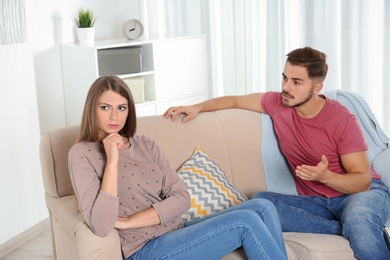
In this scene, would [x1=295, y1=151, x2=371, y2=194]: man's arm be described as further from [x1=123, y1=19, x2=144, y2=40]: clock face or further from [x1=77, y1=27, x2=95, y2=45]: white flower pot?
[x1=123, y1=19, x2=144, y2=40]: clock face

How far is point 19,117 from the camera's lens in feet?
11.9

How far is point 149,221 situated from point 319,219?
71 centimetres

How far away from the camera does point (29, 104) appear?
3.71m

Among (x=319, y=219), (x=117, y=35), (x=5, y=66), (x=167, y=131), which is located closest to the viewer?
(x=319, y=219)

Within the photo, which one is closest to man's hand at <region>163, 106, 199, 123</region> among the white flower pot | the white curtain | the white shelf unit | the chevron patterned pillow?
the chevron patterned pillow

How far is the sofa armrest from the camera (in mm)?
2070

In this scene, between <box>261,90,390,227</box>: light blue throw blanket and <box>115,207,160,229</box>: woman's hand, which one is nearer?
<box>115,207,160,229</box>: woman's hand

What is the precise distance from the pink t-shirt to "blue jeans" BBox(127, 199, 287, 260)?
0.61 meters

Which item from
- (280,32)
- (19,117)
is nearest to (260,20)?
(280,32)

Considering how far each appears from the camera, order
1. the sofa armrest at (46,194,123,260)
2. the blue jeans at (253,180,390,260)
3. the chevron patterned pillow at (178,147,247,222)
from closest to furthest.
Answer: the sofa armrest at (46,194,123,260) → the blue jeans at (253,180,390,260) → the chevron patterned pillow at (178,147,247,222)

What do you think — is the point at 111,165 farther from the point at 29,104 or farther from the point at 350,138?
the point at 29,104

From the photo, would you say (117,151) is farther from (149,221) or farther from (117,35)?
(117,35)

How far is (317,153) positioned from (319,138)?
0.20 ft

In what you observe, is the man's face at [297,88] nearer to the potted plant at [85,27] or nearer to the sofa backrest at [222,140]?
the sofa backrest at [222,140]
